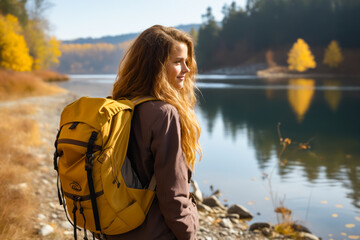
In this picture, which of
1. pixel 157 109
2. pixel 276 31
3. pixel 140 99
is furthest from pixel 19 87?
pixel 276 31

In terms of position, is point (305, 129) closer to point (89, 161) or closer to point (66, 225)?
point (66, 225)

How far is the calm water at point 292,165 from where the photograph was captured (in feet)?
18.7

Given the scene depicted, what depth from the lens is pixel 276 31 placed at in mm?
67188

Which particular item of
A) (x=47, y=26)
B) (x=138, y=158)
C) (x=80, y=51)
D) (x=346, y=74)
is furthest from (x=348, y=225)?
(x=80, y=51)

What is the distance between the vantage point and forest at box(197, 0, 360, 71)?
57.3 meters

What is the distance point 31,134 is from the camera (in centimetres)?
746

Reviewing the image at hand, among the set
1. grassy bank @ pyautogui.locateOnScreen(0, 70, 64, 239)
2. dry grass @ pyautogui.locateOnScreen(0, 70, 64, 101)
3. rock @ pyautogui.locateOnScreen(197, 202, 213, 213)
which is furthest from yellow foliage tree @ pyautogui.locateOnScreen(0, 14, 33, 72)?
rock @ pyautogui.locateOnScreen(197, 202, 213, 213)

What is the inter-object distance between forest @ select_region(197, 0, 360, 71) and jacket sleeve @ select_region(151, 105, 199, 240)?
57.3m

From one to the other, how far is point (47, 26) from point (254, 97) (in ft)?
78.0

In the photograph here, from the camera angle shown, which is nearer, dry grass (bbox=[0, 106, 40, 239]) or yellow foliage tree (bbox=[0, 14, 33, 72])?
dry grass (bbox=[0, 106, 40, 239])

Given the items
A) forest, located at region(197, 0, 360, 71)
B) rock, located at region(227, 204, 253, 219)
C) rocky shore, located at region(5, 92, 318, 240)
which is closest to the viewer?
rocky shore, located at region(5, 92, 318, 240)

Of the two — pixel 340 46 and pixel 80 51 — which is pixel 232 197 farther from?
pixel 80 51

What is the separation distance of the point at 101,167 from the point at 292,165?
741 centimetres

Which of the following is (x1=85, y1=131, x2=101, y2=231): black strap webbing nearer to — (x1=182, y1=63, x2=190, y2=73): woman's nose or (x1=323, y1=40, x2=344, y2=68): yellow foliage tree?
(x1=182, y1=63, x2=190, y2=73): woman's nose
